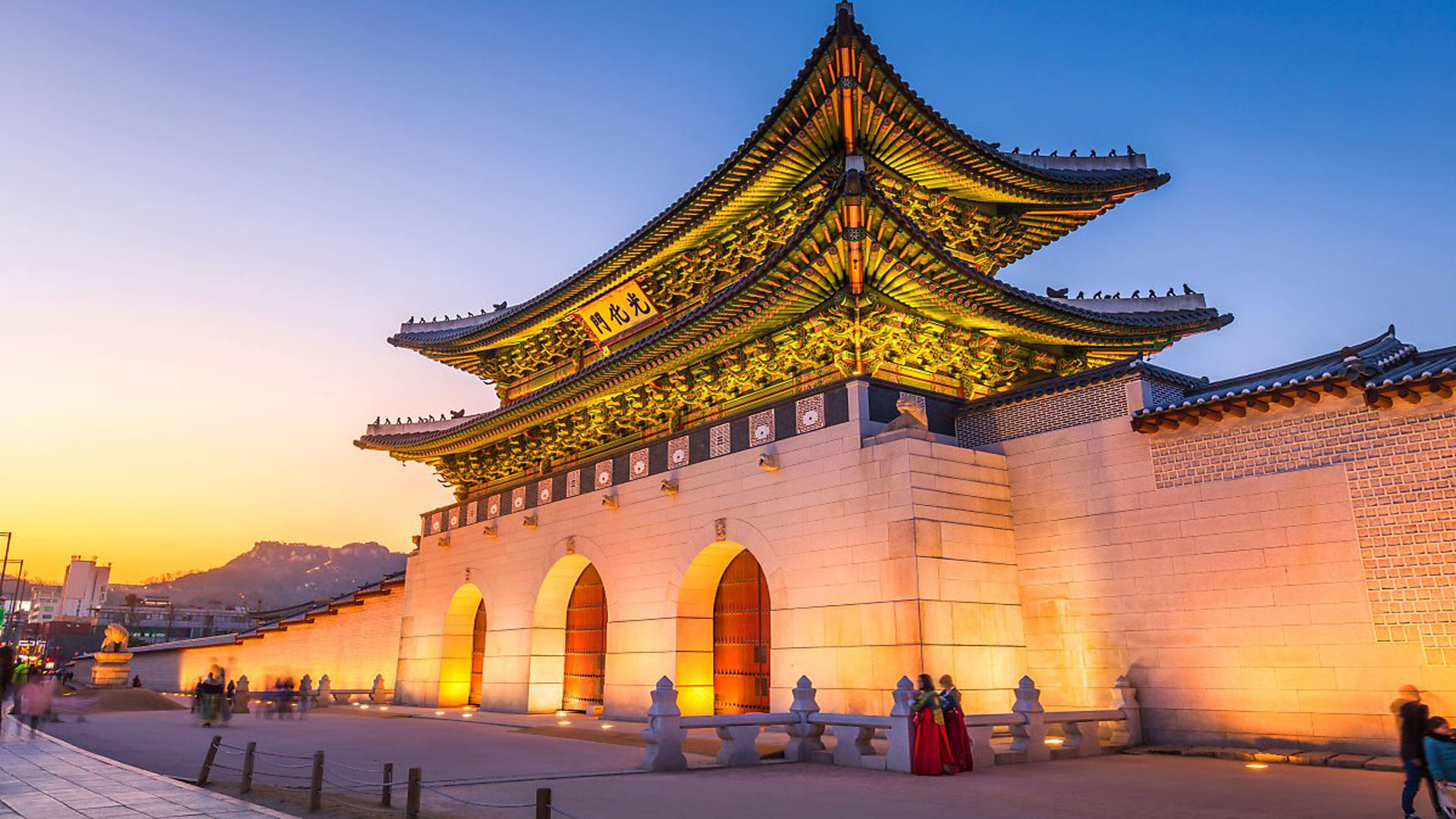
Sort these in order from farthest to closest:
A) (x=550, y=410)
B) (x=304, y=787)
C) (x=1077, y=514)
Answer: (x=550, y=410)
(x=1077, y=514)
(x=304, y=787)

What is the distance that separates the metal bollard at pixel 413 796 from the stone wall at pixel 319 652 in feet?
76.2

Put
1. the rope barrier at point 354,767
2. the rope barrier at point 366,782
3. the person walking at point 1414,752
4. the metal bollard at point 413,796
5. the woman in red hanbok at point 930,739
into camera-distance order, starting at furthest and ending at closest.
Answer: the rope barrier at point 354,767 → the woman in red hanbok at point 930,739 → the rope barrier at point 366,782 → the metal bollard at point 413,796 → the person walking at point 1414,752

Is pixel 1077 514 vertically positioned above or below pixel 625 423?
below

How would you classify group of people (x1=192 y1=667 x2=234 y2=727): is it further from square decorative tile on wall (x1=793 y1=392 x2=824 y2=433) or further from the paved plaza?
square decorative tile on wall (x1=793 y1=392 x2=824 y2=433)

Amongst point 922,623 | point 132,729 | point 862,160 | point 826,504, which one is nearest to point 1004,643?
point 922,623

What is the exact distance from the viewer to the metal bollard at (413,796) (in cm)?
764

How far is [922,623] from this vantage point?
12953mm

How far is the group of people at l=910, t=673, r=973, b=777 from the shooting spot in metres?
10.2

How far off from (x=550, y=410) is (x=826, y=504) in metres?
9.06

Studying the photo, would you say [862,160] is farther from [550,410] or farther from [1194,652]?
[550,410]

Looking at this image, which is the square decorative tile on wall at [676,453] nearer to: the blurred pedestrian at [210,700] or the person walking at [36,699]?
the blurred pedestrian at [210,700]

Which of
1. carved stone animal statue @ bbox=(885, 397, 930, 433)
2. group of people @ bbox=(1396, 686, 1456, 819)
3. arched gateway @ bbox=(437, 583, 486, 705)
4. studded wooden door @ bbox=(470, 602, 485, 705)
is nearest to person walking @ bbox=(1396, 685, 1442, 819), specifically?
group of people @ bbox=(1396, 686, 1456, 819)

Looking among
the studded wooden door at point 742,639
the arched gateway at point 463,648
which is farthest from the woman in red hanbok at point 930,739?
the arched gateway at point 463,648

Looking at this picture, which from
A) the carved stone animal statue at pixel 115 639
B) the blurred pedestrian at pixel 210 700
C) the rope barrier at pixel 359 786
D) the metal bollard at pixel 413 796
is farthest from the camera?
the carved stone animal statue at pixel 115 639
